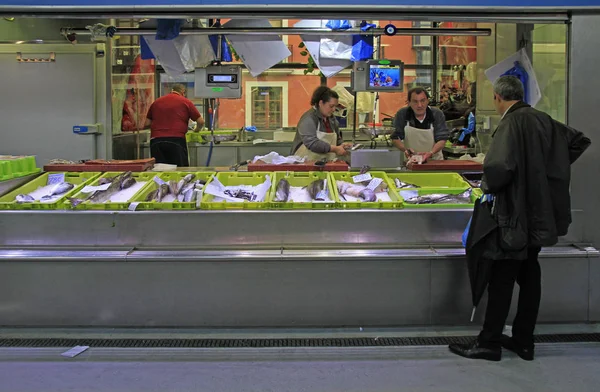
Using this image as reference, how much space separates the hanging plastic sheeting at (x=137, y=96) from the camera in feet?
25.6

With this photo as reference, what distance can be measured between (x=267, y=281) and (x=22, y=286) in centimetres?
167

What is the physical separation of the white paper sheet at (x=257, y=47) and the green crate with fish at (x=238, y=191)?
5.02 feet

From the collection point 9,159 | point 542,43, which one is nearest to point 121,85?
point 9,159

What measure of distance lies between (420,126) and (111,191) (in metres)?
3.24

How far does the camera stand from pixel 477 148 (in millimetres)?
7629

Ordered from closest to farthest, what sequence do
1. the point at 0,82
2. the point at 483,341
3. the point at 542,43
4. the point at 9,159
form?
the point at 483,341, the point at 9,159, the point at 542,43, the point at 0,82

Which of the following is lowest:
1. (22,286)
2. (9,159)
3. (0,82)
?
(22,286)

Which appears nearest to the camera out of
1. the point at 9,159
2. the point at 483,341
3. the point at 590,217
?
the point at 483,341

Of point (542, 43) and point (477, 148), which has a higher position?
point (542, 43)

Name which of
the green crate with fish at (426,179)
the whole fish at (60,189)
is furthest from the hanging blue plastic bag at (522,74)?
the whole fish at (60,189)

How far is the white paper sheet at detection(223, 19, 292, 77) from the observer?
5.65 metres

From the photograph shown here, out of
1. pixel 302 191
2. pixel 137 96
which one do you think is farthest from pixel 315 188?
pixel 137 96

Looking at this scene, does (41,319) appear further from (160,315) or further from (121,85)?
(121,85)

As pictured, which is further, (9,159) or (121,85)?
(121,85)
